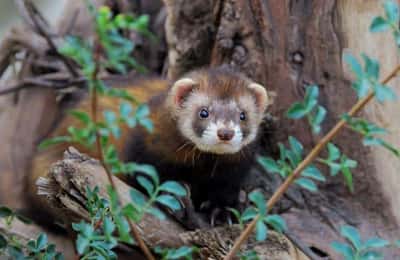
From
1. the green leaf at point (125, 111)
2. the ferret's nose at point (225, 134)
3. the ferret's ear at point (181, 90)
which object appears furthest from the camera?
the ferret's ear at point (181, 90)

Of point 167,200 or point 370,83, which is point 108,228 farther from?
point 370,83

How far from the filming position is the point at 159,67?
4402 mm

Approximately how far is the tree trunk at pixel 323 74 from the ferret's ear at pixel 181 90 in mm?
373

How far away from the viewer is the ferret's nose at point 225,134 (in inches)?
107

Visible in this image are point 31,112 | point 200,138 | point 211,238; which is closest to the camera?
point 211,238

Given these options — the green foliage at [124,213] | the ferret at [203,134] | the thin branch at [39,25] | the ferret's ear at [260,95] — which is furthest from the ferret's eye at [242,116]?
the thin branch at [39,25]

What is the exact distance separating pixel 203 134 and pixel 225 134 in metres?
0.17

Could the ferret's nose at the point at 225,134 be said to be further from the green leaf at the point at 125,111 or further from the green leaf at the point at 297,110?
the green leaf at the point at 125,111

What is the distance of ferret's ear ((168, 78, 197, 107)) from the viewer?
303 cm

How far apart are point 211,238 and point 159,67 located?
1.96 m

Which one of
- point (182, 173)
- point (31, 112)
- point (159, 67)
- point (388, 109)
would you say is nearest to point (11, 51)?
point (31, 112)

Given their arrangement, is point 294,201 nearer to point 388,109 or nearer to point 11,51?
point 388,109

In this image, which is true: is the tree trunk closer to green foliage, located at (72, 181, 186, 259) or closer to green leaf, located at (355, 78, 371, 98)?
green foliage, located at (72, 181, 186, 259)

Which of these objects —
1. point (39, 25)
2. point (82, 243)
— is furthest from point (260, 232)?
point (39, 25)
